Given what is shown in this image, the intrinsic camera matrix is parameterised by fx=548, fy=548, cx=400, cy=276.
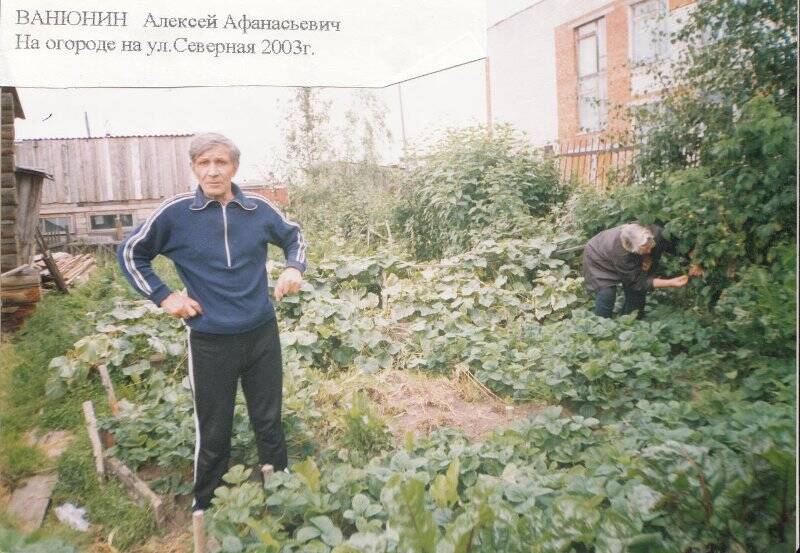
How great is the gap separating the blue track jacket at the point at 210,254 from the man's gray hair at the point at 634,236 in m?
1.66

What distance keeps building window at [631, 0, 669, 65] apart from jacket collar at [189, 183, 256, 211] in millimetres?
1720

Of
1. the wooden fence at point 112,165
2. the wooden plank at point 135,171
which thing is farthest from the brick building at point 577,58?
the wooden plank at point 135,171

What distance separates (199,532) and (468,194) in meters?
3.26

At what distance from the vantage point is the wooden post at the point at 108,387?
8.54ft

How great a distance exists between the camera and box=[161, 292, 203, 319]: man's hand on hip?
2.06m

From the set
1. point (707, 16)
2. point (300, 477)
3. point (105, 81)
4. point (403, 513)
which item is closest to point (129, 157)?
point (105, 81)

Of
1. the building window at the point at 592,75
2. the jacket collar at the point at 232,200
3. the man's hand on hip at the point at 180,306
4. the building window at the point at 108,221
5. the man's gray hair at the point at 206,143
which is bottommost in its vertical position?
the man's hand on hip at the point at 180,306

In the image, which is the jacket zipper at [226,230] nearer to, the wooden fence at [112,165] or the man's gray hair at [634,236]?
the wooden fence at [112,165]

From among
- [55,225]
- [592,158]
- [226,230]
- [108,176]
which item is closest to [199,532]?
[226,230]

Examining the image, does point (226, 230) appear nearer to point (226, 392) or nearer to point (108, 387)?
point (226, 392)

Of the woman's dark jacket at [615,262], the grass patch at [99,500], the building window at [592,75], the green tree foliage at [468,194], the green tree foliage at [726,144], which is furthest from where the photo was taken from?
the green tree foliage at [468,194]

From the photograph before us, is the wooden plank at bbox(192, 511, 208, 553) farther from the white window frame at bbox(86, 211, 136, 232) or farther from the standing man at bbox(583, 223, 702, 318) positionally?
the standing man at bbox(583, 223, 702, 318)

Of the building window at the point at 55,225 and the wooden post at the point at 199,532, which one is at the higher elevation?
the building window at the point at 55,225

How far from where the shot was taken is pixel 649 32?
2326mm
